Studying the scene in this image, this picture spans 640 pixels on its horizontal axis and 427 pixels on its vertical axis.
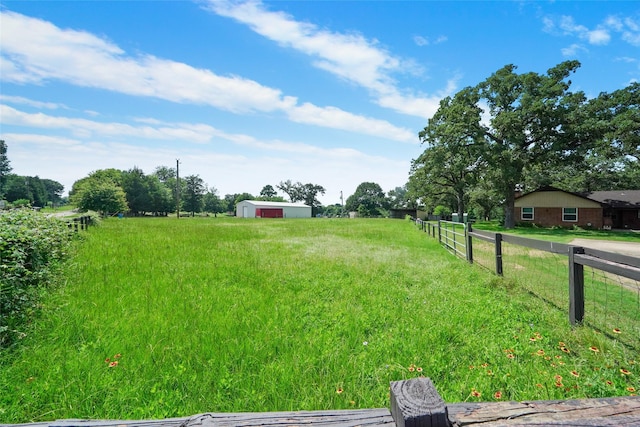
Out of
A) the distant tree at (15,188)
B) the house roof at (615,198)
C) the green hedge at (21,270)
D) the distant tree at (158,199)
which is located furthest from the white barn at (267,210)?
the distant tree at (15,188)

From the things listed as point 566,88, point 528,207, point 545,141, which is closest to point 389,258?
point 545,141

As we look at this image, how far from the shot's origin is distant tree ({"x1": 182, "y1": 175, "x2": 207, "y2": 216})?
274ft

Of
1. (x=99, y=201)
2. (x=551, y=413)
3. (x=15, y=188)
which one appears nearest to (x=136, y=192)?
(x=99, y=201)

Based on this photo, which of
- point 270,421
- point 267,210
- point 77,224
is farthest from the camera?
point 267,210

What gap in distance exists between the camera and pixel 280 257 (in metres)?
9.16

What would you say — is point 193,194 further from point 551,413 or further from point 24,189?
point 551,413

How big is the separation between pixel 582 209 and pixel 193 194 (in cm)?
8118

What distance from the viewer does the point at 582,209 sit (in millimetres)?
29281

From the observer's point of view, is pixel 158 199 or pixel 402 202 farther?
pixel 402 202

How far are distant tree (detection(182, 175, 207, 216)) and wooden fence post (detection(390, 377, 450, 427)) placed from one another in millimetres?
89091

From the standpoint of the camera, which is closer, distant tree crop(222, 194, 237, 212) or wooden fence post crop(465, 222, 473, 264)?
wooden fence post crop(465, 222, 473, 264)

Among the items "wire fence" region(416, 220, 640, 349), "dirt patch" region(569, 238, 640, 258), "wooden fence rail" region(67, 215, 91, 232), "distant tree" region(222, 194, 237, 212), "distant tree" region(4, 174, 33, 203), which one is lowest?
"dirt patch" region(569, 238, 640, 258)

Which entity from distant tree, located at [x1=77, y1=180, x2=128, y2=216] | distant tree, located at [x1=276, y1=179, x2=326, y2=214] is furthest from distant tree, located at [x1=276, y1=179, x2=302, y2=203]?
distant tree, located at [x1=77, y1=180, x2=128, y2=216]

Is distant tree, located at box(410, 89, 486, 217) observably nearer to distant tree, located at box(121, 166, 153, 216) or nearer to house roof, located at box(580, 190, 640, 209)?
house roof, located at box(580, 190, 640, 209)
